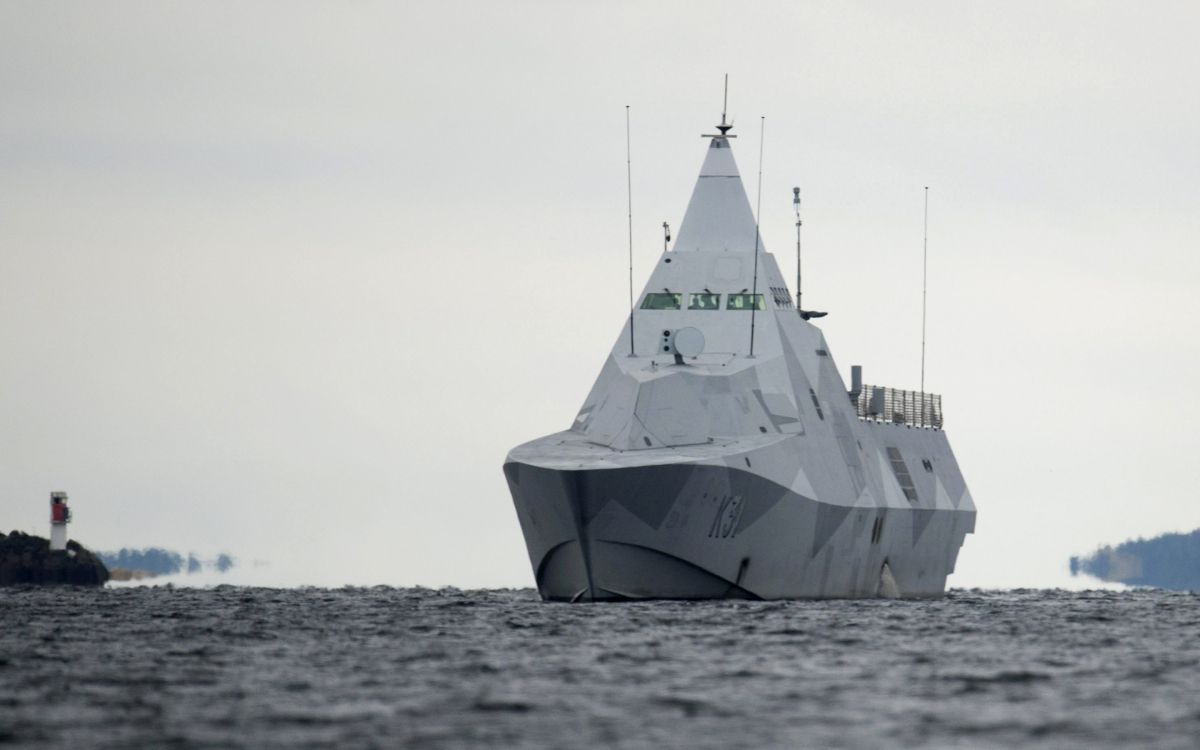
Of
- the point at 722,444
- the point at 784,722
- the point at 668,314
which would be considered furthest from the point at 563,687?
the point at 668,314

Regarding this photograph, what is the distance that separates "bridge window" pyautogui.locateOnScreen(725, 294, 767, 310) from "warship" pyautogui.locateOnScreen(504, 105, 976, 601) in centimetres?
4

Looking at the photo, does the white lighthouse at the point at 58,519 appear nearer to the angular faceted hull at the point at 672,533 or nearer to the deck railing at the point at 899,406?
the deck railing at the point at 899,406

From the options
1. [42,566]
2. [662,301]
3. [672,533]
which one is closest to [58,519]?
[42,566]

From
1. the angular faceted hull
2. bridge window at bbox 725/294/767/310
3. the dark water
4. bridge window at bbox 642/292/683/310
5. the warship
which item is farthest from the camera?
bridge window at bbox 642/292/683/310

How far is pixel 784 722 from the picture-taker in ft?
117

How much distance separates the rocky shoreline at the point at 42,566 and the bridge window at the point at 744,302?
154 ft

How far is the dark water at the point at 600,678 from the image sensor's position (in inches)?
1351

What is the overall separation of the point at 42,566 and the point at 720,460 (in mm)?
54146

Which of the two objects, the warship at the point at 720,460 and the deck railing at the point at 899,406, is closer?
the warship at the point at 720,460

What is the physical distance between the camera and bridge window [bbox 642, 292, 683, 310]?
7469cm

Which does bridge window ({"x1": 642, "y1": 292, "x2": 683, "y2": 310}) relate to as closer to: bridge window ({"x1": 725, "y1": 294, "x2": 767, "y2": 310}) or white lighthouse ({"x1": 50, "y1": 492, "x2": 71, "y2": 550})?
bridge window ({"x1": 725, "y1": 294, "x2": 767, "y2": 310})

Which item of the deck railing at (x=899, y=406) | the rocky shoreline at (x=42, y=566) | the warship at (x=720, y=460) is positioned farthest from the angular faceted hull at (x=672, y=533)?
the rocky shoreline at (x=42, y=566)

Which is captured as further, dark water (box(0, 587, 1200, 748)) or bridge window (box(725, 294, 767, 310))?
bridge window (box(725, 294, 767, 310))

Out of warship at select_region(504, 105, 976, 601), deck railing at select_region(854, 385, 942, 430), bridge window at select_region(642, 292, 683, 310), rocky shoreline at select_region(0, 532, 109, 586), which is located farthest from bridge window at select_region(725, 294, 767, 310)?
rocky shoreline at select_region(0, 532, 109, 586)
